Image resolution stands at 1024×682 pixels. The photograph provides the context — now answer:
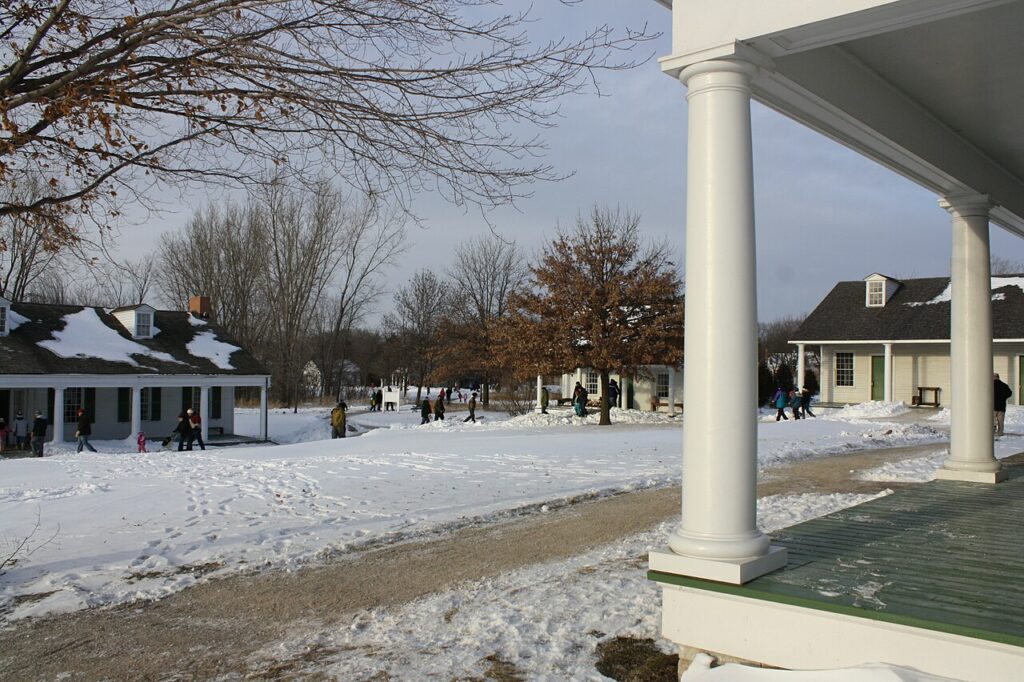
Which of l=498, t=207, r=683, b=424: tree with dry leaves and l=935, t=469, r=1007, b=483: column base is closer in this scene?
l=935, t=469, r=1007, b=483: column base

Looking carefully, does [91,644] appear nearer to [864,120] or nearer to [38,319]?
[864,120]

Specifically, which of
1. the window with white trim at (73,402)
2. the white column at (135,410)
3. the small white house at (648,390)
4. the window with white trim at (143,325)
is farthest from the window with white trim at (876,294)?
the window with white trim at (73,402)

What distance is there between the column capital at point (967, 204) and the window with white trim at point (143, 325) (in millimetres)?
32853

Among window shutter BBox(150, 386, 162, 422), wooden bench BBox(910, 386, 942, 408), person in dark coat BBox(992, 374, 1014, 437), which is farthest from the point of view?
window shutter BBox(150, 386, 162, 422)

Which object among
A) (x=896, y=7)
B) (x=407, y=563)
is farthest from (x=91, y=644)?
(x=896, y=7)

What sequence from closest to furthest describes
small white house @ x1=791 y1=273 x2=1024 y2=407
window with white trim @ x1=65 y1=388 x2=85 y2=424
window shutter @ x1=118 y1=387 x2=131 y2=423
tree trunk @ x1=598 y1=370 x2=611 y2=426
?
tree trunk @ x1=598 y1=370 x2=611 y2=426
window with white trim @ x1=65 y1=388 x2=85 y2=424
small white house @ x1=791 y1=273 x2=1024 y2=407
window shutter @ x1=118 y1=387 x2=131 y2=423

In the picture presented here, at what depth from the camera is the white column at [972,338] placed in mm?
9102

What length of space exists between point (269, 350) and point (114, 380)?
24408 mm

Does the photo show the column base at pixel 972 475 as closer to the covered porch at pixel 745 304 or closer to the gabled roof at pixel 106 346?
the covered porch at pixel 745 304

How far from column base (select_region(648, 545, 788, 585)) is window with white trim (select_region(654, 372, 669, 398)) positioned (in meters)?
32.1

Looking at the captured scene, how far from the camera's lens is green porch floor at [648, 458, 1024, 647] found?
4.05 metres

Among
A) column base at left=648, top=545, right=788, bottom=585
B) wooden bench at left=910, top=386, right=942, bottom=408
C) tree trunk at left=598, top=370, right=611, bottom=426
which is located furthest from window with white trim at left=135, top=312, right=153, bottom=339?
column base at left=648, top=545, right=788, bottom=585

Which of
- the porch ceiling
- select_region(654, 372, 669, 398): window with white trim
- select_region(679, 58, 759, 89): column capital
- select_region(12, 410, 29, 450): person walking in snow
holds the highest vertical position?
the porch ceiling

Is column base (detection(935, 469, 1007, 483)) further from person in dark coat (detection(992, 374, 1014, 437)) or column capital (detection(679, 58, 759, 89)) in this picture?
person in dark coat (detection(992, 374, 1014, 437))
